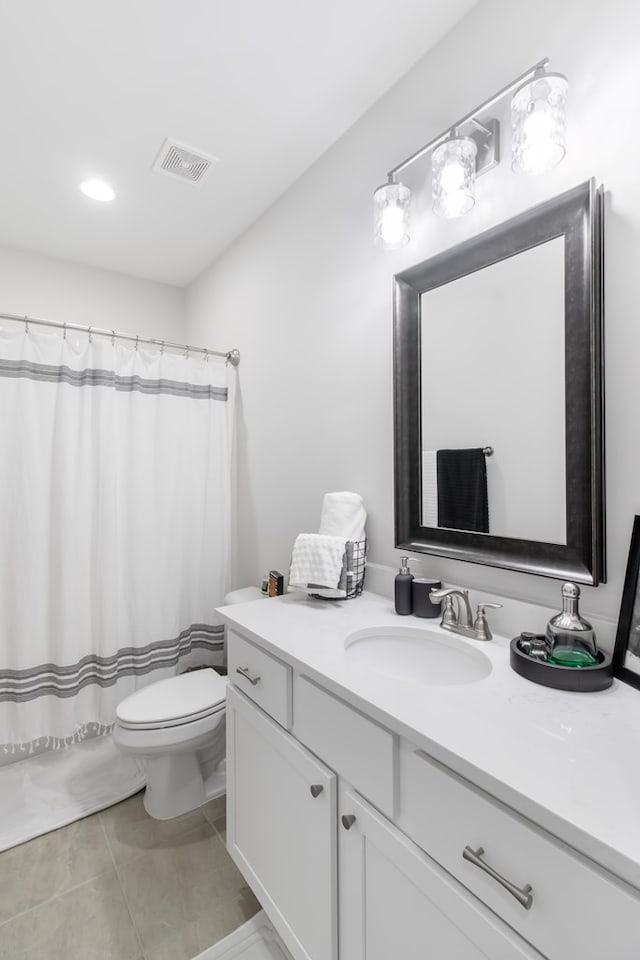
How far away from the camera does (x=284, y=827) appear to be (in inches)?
44.3

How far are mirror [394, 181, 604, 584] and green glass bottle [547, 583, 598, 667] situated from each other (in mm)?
84

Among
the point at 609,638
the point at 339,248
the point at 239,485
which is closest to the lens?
the point at 609,638

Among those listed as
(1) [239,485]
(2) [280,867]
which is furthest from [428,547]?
(1) [239,485]

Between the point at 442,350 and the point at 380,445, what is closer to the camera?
the point at 442,350

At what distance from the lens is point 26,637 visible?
1.92m

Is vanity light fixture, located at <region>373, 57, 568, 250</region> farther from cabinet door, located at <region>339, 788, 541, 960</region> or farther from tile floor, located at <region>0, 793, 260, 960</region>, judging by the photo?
tile floor, located at <region>0, 793, 260, 960</region>

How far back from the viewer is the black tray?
0.85 metres

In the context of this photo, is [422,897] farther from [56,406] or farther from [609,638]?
[56,406]

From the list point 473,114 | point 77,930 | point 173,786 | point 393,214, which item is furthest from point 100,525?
point 473,114

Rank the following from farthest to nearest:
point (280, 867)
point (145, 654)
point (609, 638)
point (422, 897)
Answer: point (145, 654) < point (280, 867) < point (609, 638) < point (422, 897)

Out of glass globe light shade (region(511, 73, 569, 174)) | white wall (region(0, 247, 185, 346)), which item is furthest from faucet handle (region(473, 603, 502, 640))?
white wall (region(0, 247, 185, 346))

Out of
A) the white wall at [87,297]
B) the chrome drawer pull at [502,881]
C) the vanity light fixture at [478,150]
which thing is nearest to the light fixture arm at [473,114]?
the vanity light fixture at [478,150]

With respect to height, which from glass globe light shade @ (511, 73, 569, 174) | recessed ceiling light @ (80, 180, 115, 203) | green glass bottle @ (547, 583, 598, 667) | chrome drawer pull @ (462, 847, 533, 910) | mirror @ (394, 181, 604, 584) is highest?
recessed ceiling light @ (80, 180, 115, 203)

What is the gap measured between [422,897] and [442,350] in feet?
3.99
